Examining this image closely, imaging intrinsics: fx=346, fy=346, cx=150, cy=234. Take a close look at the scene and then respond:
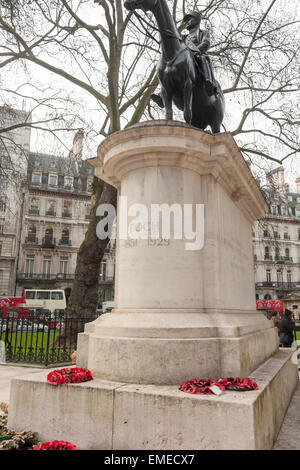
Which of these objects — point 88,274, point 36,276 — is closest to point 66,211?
point 36,276

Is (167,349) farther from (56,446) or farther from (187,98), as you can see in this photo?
(187,98)

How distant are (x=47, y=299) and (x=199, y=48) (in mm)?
37286

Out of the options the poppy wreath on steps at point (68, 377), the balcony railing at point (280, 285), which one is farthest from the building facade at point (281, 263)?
the poppy wreath on steps at point (68, 377)

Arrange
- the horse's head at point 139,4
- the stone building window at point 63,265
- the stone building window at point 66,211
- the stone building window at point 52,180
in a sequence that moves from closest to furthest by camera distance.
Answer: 1. the horse's head at point 139,4
2. the stone building window at point 63,265
3. the stone building window at point 66,211
4. the stone building window at point 52,180

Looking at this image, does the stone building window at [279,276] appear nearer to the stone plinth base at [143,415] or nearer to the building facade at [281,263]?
the building facade at [281,263]

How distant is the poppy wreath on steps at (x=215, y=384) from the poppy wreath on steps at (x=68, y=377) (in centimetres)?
98

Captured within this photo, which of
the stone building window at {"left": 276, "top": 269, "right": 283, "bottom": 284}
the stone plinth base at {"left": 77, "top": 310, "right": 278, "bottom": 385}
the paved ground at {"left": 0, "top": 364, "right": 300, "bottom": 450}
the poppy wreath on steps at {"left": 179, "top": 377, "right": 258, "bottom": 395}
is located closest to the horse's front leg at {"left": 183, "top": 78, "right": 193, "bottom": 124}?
the stone plinth base at {"left": 77, "top": 310, "right": 278, "bottom": 385}

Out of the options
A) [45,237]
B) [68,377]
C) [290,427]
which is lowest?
[290,427]

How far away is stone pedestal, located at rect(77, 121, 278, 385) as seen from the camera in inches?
134

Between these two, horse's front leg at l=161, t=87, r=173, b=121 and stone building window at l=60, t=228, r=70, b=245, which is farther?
stone building window at l=60, t=228, r=70, b=245

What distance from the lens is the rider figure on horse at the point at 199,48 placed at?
Result: 16.0 ft

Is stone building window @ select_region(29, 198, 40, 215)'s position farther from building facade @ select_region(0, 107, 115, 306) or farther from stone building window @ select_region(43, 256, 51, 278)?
stone building window @ select_region(43, 256, 51, 278)

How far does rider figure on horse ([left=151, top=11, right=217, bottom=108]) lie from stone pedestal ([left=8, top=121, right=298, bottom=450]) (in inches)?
47.9

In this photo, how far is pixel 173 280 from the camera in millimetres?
3875
